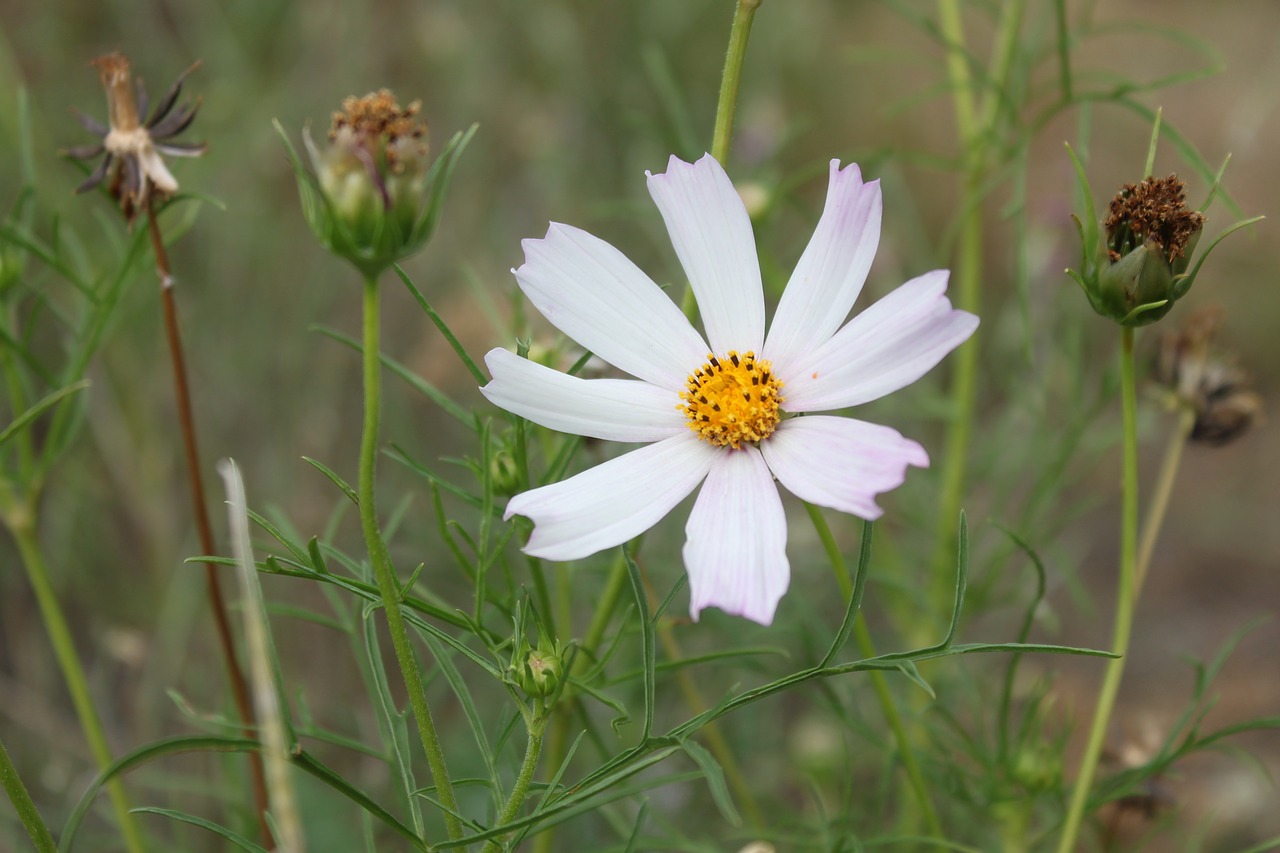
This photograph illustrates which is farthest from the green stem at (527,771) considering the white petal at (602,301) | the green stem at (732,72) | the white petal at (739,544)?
the green stem at (732,72)

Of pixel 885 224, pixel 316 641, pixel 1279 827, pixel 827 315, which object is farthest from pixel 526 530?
pixel 885 224

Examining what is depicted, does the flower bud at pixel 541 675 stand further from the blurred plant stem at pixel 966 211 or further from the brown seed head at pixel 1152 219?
the blurred plant stem at pixel 966 211

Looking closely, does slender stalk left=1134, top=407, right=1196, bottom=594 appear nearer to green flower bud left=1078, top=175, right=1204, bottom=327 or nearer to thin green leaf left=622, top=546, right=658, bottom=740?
green flower bud left=1078, top=175, right=1204, bottom=327

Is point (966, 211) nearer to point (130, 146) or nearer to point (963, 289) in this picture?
point (963, 289)

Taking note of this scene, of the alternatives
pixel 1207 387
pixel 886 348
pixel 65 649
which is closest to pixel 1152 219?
pixel 886 348

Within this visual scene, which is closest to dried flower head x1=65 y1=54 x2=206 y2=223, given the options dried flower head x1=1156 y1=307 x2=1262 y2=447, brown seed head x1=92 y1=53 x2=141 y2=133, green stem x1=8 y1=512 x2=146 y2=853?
brown seed head x1=92 y1=53 x2=141 y2=133

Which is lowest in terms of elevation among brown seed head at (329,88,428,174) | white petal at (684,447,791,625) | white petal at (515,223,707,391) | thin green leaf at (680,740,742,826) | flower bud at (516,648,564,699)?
thin green leaf at (680,740,742,826)

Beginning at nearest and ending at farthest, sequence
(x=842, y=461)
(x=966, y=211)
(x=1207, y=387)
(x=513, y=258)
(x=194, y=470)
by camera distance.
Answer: (x=842, y=461) → (x=194, y=470) → (x=1207, y=387) → (x=966, y=211) → (x=513, y=258)
